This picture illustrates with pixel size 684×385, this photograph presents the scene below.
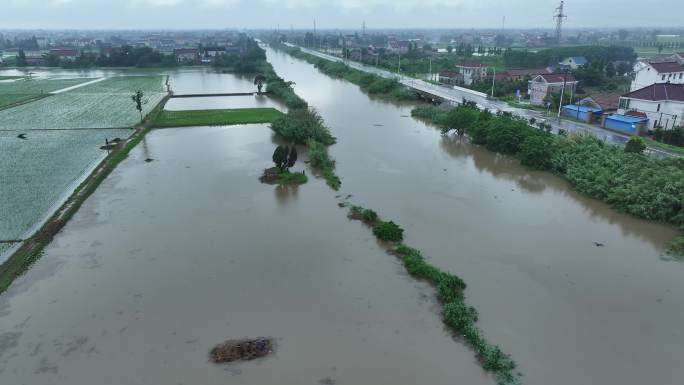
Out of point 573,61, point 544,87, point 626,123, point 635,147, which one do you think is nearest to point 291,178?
point 635,147

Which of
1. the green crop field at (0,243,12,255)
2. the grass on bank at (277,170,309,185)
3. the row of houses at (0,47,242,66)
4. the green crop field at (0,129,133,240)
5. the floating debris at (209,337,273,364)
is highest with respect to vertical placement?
the row of houses at (0,47,242,66)

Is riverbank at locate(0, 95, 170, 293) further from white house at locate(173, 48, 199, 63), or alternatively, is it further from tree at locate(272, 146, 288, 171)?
white house at locate(173, 48, 199, 63)

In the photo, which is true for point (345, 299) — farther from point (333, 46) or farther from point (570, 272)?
point (333, 46)

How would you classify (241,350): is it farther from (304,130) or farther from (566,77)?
(566,77)

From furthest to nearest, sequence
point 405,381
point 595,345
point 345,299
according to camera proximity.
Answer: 1. point 345,299
2. point 595,345
3. point 405,381

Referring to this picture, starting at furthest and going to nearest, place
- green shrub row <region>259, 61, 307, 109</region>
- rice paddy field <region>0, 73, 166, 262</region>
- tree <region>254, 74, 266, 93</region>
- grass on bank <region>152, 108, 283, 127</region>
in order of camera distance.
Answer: tree <region>254, 74, 266, 93</region> < green shrub row <region>259, 61, 307, 109</region> < grass on bank <region>152, 108, 283, 127</region> < rice paddy field <region>0, 73, 166, 262</region>

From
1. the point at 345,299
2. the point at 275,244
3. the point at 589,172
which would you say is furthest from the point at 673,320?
the point at 275,244

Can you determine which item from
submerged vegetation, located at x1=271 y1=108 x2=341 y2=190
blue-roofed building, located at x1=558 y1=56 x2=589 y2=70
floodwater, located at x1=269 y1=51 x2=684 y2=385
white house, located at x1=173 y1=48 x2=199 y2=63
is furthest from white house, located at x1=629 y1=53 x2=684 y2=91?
white house, located at x1=173 y1=48 x2=199 y2=63

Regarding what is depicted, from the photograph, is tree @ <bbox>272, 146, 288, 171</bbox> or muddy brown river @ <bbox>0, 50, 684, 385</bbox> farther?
tree @ <bbox>272, 146, 288, 171</bbox>
